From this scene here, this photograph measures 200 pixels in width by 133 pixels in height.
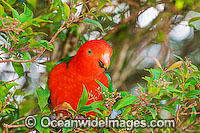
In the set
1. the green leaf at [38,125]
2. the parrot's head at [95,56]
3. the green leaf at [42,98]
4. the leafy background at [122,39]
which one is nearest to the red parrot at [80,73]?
the parrot's head at [95,56]

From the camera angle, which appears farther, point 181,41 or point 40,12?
point 181,41

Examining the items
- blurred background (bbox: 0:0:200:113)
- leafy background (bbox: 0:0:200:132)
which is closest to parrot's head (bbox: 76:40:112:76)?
leafy background (bbox: 0:0:200:132)

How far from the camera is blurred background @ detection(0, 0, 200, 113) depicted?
1871mm

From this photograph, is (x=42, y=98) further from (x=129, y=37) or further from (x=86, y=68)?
(x=129, y=37)

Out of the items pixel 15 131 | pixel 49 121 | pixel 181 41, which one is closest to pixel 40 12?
pixel 15 131

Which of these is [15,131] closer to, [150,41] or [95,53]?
[95,53]

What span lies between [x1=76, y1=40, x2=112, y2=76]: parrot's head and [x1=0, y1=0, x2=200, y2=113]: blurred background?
351 millimetres

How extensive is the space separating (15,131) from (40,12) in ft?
2.59

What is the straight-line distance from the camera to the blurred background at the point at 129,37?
187 cm

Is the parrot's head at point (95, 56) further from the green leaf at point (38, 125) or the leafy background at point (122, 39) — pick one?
the green leaf at point (38, 125)

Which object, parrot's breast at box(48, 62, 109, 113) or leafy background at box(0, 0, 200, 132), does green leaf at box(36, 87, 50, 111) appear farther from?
leafy background at box(0, 0, 200, 132)

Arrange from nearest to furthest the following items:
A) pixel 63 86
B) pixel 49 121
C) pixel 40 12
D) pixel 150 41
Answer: pixel 49 121 < pixel 63 86 < pixel 40 12 < pixel 150 41

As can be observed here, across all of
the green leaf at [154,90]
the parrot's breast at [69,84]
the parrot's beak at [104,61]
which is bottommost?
the parrot's breast at [69,84]

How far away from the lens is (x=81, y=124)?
3.00 ft
